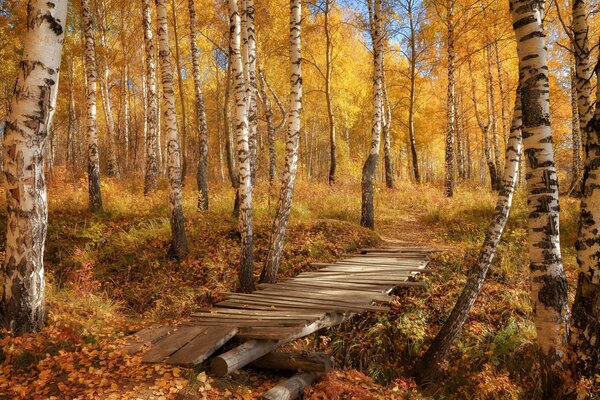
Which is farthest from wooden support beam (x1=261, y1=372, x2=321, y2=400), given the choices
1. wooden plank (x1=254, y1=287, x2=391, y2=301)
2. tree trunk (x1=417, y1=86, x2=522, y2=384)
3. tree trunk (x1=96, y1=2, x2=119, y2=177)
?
tree trunk (x1=96, y1=2, x2=119, y2=177)

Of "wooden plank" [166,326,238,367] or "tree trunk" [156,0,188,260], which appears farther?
"tree trunk" [156,0,188,260]

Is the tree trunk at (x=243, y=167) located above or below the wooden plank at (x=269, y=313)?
above

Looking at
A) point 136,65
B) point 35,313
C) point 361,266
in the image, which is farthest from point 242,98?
point 136,65

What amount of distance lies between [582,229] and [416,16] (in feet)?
56.8

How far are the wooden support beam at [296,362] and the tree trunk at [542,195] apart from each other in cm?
271

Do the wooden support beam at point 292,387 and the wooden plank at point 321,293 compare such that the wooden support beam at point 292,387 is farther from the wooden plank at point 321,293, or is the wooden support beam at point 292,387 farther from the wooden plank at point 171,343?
the wooden plank at point 321,293

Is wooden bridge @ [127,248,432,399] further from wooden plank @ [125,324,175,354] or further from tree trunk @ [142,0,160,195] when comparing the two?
tree trunk @ [142,0,160,195]

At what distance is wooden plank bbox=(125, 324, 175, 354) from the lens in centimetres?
498

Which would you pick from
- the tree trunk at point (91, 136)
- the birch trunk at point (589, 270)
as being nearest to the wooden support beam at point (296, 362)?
the birch trunk at point (589, 270)

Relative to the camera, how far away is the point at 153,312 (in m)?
7.20

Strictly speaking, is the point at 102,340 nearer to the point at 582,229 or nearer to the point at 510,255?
the point at 582,229

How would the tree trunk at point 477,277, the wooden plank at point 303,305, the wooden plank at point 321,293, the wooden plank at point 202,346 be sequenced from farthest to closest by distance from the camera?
the wooden plank at point 321,293
the tree trunk at point 477,277
the wooden plank at point 303,305
the wooden plank at point 202,346

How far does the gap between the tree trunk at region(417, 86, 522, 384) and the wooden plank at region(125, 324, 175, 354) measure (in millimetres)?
4093

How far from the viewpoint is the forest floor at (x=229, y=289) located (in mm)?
4473
